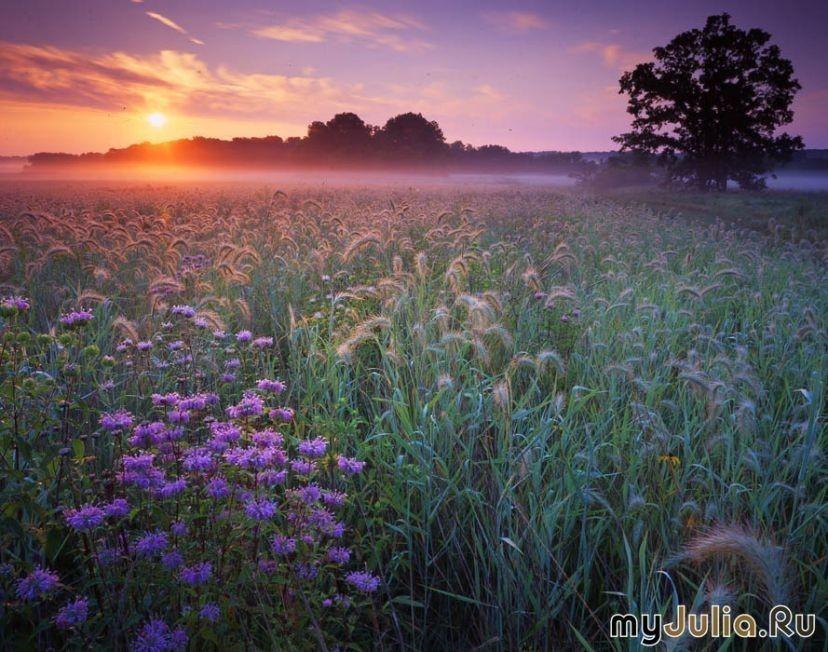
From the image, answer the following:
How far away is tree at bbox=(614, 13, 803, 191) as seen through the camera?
115 ft

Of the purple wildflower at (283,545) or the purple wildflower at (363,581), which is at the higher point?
the purple wildflower at (283,545)

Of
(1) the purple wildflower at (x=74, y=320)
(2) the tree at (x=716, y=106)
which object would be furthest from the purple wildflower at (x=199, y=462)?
(2) the tree at (x=716, y=106)

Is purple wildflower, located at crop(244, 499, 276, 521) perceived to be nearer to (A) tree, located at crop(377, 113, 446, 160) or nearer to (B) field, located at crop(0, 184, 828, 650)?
(B) field, located at crop(0, 184, 828, 650)

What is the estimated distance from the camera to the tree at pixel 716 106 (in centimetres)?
3491

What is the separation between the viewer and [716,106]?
1415 inches

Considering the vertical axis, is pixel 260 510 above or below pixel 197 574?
above

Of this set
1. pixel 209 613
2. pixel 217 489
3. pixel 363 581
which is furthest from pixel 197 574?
pixel 363 581

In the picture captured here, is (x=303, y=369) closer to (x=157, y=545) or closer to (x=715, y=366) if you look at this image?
(x=157, y=545)

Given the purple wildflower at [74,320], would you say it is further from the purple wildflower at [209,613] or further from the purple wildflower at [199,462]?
the purple wildflower at [209,613]

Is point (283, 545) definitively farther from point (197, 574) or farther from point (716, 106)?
point (716, 106)

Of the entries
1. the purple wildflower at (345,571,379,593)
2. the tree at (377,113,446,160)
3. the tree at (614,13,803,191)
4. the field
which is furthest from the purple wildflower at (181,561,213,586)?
the tree at (377,113,446,160)

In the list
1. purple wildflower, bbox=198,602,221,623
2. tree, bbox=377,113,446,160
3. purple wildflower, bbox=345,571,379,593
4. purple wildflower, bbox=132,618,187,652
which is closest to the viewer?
purple wildflower, bbox=132,618,187,652

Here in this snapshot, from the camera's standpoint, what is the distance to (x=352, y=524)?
2.72 metres

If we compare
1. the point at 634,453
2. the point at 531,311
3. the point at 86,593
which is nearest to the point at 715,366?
the point at 634,453
